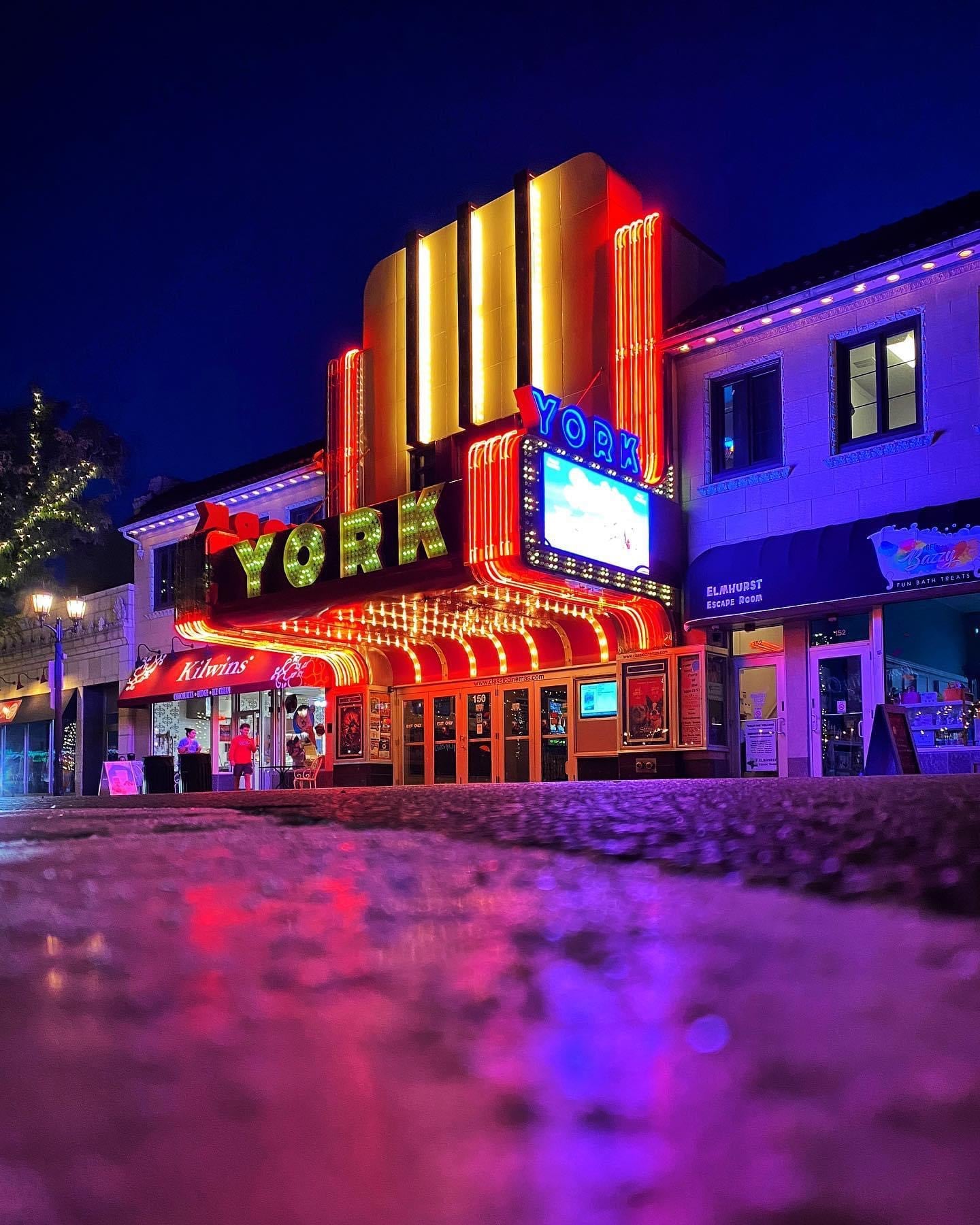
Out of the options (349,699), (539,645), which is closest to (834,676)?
(539,645)

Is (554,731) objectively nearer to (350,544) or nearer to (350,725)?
(350,725)

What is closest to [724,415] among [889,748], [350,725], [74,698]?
[889,748]

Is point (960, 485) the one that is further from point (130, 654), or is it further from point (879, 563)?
point (130, 654)

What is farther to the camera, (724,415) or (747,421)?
(724,415)

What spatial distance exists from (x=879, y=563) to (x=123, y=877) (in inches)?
577

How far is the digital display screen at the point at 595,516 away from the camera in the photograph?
15164mm

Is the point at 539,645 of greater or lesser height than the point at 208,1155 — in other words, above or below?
above

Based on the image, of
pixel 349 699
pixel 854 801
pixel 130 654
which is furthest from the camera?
pixel 130 654

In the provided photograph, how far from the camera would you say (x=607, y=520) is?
16109mm

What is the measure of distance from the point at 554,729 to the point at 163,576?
40.6 ft

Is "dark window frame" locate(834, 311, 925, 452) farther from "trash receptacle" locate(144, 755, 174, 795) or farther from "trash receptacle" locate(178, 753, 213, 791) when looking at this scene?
"trash receptacle" locate(144, 755, 174, 795)

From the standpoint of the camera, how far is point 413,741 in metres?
21.0

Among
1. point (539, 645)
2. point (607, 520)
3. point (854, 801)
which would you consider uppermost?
point (607, 520)

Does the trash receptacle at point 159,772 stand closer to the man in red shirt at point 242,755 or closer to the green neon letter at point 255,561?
the man in red shirt at point 242,755
